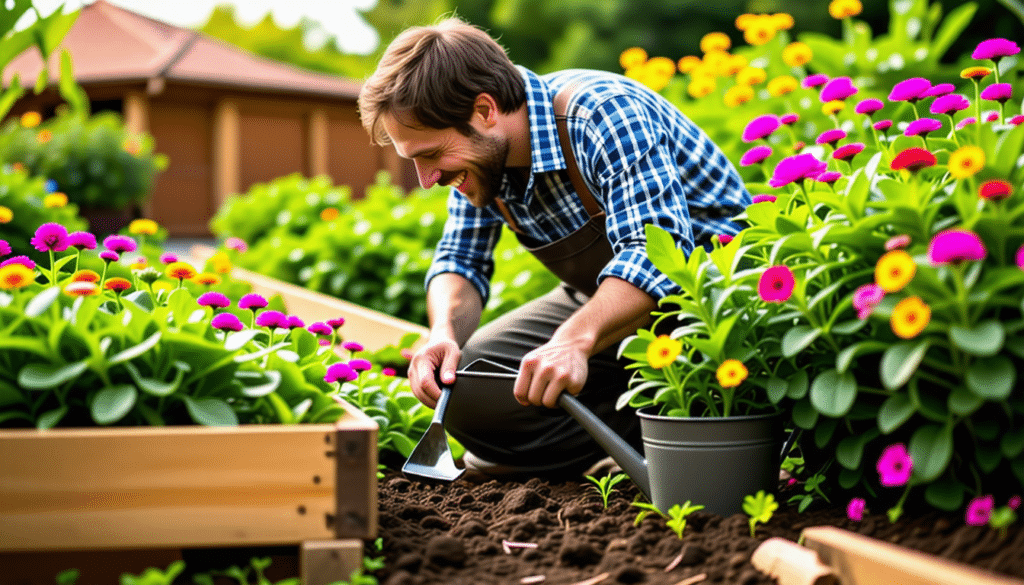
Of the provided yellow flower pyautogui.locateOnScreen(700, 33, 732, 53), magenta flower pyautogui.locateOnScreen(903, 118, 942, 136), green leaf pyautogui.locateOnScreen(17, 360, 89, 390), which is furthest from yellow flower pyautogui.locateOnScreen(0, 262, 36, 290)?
yellow flower pyautogui.locateOnScreen(700, 33, 732, 53)

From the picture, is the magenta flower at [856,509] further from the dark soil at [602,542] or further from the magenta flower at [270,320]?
the magenta flower at [270,320]

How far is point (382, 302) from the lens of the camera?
15.2 feet

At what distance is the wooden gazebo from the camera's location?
46.2ft

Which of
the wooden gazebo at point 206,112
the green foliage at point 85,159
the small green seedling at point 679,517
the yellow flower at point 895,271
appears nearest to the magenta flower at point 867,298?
the yellow flower at point 895,271

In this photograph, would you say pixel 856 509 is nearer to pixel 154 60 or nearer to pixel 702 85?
pixel 702 85

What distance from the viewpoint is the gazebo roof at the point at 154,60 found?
45.4 feet

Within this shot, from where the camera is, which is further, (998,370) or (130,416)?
(130,416)

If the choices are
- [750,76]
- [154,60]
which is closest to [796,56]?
[750,76]

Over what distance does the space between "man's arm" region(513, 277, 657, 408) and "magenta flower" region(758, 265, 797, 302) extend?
0.51 meters

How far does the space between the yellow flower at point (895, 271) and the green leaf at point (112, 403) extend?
1192mm

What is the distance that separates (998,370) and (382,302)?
141 inches

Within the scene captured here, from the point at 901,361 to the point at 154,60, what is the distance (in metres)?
15.4

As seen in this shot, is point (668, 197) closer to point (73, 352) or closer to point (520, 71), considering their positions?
point (520, 71)

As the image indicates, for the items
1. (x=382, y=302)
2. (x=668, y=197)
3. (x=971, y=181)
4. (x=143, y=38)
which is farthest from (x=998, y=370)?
(x=143, y=38)
